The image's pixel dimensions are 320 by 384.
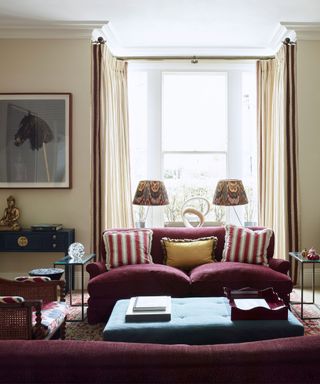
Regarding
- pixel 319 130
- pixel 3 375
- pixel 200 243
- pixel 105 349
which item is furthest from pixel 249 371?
pixel 319 130

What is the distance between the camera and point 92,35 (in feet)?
15.9

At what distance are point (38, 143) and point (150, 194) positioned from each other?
1620 mm

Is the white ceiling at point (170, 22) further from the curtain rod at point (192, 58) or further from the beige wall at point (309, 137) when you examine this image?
the beige wall at point (309, 137)

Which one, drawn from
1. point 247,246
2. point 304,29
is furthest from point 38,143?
point 304,29

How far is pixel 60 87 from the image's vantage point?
16.1 ft

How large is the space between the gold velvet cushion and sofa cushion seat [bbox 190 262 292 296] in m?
0.38

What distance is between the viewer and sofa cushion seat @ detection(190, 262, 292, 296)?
3570 mm

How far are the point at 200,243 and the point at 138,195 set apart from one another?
2.87 ft

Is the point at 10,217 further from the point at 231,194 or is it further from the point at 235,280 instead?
the point at 235,280

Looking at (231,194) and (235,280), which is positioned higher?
(231,194)

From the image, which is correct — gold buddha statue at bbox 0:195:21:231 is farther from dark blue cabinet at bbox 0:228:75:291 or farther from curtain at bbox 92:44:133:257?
curtain at bbox 92:44:133:257

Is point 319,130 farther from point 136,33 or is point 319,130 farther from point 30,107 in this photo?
point 30,107

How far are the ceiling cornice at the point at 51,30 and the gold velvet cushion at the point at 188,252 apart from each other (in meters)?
2.74

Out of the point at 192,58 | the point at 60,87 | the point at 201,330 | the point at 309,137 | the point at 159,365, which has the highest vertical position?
the point at 192,58
